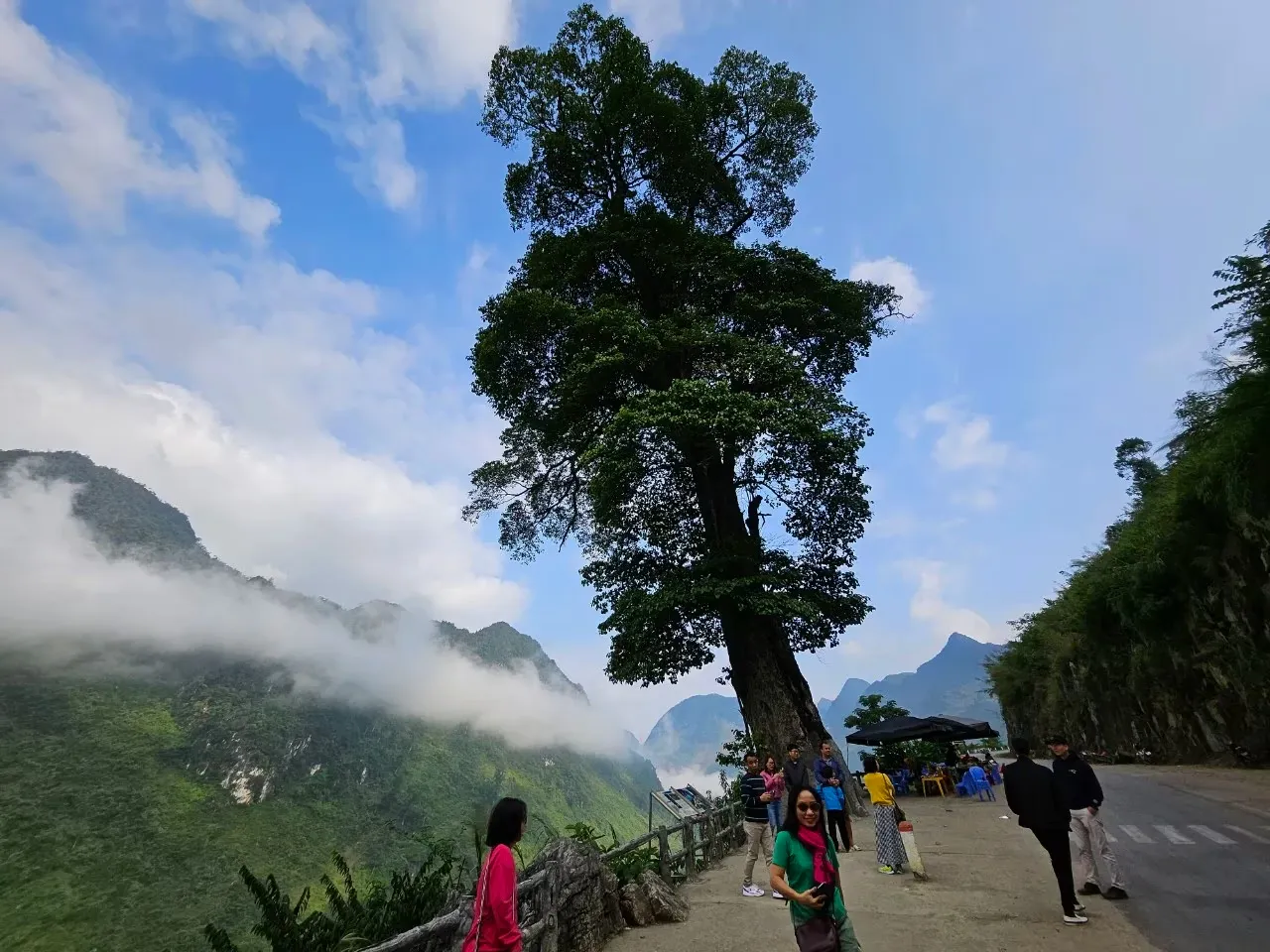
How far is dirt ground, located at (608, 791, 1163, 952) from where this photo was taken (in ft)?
17.8

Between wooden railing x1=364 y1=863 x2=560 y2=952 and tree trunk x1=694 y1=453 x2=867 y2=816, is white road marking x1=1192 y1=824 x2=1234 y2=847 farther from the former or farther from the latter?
wooden railing x1=364 y1=863 x2=560 y2=952

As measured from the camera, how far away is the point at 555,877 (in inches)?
234

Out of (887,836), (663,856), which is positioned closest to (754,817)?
(663,856)

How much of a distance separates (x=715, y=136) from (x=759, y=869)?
57.4 ft

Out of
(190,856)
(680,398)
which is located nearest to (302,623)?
(190,856)

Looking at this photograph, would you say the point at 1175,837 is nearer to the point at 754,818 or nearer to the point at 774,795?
the point at 774,795

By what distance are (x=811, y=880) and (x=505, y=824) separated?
1.84 metres

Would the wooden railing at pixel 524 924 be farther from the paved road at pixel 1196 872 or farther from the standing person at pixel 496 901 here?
the paved road at pixel 1196 872

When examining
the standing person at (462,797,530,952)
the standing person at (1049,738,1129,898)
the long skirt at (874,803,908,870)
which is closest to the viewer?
the standing person at (462,797,530,952)

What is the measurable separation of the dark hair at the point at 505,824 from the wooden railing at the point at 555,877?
131 cm

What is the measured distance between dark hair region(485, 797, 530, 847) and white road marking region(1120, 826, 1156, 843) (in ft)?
32.4

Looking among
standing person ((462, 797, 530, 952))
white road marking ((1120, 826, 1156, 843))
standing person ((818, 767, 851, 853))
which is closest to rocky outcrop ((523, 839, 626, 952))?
standing person ((462, 797, 530, 952))

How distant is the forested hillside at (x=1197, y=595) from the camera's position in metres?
14.0

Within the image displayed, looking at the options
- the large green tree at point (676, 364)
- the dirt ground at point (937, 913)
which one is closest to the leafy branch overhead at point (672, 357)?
the large green tree at point (676, 364)
